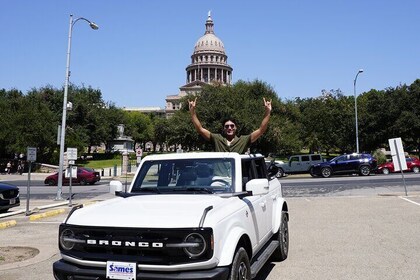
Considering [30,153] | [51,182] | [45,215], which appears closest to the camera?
[45,215]

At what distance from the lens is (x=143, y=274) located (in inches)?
137

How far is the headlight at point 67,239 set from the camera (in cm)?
388

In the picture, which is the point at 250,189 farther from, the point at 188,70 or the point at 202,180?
the point at 188,70

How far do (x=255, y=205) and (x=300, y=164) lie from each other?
3297cm

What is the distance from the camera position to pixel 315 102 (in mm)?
65688

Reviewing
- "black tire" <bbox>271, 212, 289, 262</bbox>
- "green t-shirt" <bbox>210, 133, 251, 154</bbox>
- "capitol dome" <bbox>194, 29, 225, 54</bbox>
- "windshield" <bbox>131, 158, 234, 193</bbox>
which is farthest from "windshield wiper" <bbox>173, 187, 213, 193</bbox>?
"capitol dome" <bbox>194, 29, 225, 54</bbox>

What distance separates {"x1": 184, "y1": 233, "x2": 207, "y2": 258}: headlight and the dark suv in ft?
99.2

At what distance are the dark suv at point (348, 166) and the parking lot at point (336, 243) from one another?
1859cm

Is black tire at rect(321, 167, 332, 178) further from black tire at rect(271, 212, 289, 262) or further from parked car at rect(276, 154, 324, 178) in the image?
black tire at rect(271, 212, 289, 262)

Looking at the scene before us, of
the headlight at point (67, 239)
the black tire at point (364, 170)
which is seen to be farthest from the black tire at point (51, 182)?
the headlight at point (67, 239)

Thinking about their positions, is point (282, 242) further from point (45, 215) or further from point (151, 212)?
point (45, 215)

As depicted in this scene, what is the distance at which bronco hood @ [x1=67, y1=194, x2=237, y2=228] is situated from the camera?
3.58 metres

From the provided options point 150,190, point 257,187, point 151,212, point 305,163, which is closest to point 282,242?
point 257,187

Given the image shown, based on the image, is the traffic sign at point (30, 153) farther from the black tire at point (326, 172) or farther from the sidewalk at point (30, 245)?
the black tire at point (326, 172)
